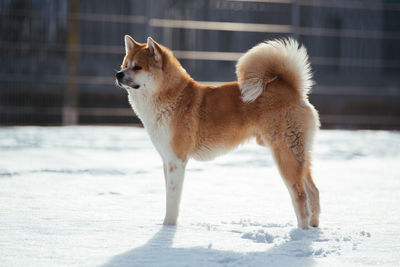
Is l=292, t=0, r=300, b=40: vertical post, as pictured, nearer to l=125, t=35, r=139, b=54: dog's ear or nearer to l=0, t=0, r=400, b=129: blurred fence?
l=0, t=0, r=400, b=129: blurred fence

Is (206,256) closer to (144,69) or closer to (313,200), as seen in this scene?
(313,200)

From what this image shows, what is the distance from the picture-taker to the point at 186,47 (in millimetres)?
9227

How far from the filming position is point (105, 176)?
Answer: 14.1 ft

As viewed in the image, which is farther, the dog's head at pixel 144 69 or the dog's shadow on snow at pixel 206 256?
the dog's head at pixel 144 69

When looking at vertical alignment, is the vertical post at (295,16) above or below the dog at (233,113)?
above

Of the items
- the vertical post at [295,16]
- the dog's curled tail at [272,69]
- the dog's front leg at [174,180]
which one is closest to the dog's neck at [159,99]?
the dog's front leg at [174,180]

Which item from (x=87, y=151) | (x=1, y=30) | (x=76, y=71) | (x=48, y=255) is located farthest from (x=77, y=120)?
(x=48, y=255)

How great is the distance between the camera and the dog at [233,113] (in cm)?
265

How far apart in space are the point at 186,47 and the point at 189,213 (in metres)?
6.64

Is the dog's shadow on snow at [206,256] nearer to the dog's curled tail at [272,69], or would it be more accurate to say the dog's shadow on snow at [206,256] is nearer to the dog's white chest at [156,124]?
the dog's white chest at [156,124]

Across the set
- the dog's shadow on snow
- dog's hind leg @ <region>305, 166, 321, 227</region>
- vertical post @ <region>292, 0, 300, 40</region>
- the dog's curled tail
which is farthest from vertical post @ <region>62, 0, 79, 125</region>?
the dog's shadow on snow

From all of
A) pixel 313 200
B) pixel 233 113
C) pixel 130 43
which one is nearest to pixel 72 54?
pixel 130 43

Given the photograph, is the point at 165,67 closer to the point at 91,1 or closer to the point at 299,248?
the point at 299,248

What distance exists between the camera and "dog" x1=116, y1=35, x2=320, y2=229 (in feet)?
8.68
